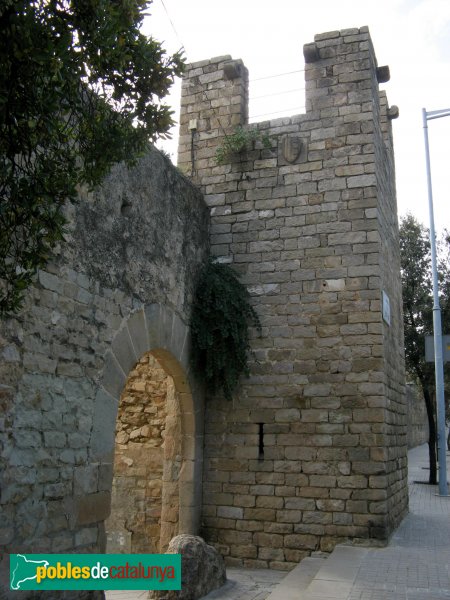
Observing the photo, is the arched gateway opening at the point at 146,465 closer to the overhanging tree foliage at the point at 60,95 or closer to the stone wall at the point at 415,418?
the overhanging tree foliage at the point at 60,95

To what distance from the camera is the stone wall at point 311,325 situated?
6285 mm

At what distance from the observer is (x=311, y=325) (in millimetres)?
6754

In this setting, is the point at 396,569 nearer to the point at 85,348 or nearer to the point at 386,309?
the point at 386,309

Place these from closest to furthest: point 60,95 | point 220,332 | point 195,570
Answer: point 60,95 → point 195,570 → point 220,332

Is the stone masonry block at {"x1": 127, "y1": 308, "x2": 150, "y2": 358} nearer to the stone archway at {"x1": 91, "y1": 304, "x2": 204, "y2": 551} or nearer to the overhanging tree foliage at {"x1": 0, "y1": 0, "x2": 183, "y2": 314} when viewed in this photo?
the stone archway at {"x1": 91, "y1": 304, "x2": 204, "y2": 551}

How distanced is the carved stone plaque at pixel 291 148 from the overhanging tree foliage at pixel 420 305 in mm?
6537

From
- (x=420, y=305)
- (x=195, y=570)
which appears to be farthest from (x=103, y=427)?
(x=420, y=305)

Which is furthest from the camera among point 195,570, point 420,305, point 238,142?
point 420,305

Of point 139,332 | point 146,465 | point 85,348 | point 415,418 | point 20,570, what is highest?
point 139,332

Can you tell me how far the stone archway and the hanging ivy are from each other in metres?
0.20

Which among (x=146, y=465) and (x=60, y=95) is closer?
(x=60, y=95)

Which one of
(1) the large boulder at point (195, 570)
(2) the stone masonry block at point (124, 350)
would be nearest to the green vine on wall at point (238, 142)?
(2) the stone masonry block at point (124, 350)

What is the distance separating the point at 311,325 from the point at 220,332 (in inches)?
41.5

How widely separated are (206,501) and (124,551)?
1.23 metres
